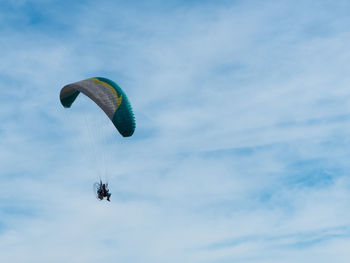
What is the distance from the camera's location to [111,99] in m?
74.0

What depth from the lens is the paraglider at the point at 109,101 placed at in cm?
7250

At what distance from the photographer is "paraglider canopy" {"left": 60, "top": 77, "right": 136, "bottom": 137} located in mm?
72500

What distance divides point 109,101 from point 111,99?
12.9 inches

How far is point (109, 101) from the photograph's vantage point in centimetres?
7381

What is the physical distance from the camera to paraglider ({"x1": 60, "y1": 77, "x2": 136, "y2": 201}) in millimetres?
72500

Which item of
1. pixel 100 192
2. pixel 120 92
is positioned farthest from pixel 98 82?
pixel 100 192

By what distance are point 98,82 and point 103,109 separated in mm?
4230

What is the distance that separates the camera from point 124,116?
72.6 metres

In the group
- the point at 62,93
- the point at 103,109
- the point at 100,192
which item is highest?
the point at 62,93

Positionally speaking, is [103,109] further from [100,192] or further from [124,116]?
[100,192]

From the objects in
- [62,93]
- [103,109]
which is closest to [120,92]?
Result: [103,109]

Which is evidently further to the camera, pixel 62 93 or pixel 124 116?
pixel 62 93

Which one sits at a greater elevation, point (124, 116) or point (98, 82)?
point (98, 82)

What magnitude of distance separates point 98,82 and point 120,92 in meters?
3.20
